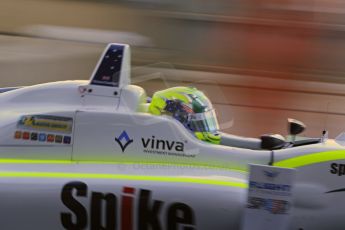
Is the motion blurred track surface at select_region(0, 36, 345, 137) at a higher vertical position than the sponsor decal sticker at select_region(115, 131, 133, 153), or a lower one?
higher

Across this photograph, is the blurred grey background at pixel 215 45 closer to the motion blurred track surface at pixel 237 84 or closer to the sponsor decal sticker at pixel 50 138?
the motion blurred track surface at pixel 237 84

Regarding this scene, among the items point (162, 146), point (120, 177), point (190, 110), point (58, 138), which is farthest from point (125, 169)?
point (190, 110)

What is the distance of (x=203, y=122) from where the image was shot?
3227 mm

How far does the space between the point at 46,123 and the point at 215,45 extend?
5.98 metres

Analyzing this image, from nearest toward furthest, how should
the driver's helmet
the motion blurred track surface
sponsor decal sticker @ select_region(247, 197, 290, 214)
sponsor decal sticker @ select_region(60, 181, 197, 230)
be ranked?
sponsor decal sticker @ select_region(247, 197, 290, 214) → sponsor decal sticker @ select_region(60, 181, 197, 230) → the driver's helmet → the motion blurred track surface

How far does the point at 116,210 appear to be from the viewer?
283 cm

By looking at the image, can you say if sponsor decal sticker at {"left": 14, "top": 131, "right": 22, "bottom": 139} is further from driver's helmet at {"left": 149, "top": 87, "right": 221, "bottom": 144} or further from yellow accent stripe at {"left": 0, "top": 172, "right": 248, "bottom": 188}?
driver's helmet at {"left": 149, "top": 87, "right": 221, "bottom": 144}

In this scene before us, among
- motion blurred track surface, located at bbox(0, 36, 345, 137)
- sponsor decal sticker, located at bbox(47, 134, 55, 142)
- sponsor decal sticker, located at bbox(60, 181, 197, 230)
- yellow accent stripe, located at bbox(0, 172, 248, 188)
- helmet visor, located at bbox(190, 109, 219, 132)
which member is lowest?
sponsor decal sticker, located at bbox(60, 181, 197, 230)

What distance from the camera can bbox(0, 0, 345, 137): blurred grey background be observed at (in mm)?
6969

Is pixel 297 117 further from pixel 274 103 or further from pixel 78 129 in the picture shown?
pixel 78 129

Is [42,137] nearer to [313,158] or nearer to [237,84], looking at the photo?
[313,158]

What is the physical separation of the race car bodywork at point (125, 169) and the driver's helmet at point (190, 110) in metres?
0.09

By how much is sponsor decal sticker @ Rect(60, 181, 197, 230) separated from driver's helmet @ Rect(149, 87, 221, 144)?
524mm

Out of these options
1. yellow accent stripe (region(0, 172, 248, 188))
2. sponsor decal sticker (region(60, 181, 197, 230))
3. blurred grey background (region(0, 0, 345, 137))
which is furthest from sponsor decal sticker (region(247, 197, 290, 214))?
blurred grey background (region(0, 0, 345, 137))
